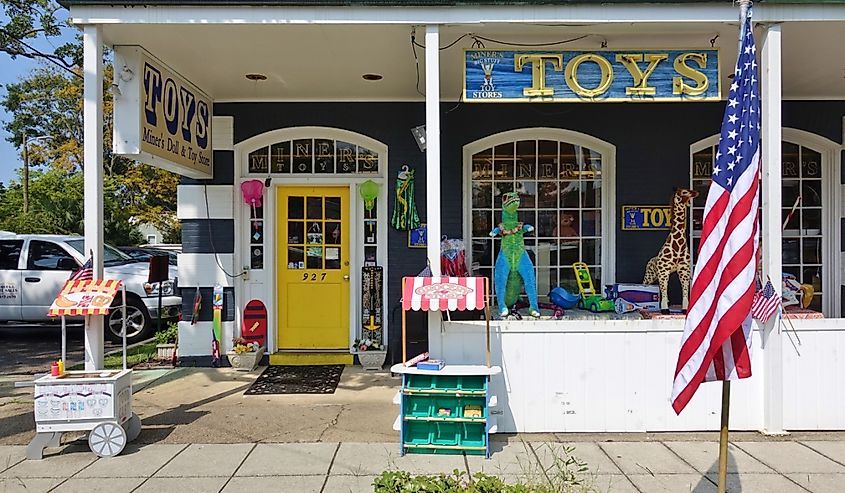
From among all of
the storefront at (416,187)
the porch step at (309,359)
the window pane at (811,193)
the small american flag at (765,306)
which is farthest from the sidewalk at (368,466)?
the window pane at (811,193)

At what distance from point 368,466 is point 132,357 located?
16.3 ft

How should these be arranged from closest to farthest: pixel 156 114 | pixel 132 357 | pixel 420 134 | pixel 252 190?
pixel 156 114, pixel 420 134, pixel 252 190, pixel 132 357

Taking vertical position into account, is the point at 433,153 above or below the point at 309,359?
above

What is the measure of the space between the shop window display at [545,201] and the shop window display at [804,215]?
1469 mm

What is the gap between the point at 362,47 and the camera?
556 centimetres

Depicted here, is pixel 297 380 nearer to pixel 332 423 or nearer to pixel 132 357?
pixel 332 423

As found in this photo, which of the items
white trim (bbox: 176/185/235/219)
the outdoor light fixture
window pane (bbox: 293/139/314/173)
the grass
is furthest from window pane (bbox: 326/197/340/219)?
the grass

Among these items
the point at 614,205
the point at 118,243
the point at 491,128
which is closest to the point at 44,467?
the point at 491,128

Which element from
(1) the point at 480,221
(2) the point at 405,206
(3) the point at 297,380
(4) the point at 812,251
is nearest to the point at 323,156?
(2) the point at 405,206

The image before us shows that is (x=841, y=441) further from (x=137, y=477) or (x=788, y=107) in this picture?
(x=137, y=477)

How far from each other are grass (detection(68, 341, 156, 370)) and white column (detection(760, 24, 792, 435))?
6.67 m

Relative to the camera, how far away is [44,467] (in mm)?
4336

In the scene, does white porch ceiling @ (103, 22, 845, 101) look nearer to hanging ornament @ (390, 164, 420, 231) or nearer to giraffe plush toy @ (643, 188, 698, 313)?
hanging ornament @ (390, 164, 420, 231)

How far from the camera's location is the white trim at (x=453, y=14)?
191 inches
